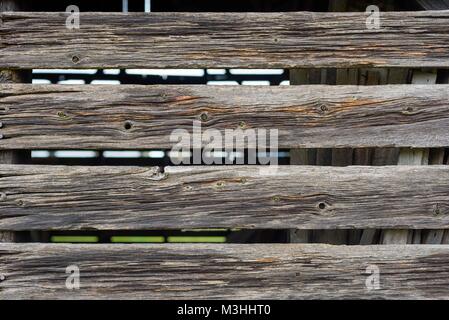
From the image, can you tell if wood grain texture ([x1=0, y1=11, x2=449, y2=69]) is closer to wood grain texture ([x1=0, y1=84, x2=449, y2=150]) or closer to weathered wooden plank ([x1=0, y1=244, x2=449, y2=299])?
wood grain texture ([x1=0, y1=84, x2=449, y2=150])

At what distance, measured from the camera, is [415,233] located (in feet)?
8.09

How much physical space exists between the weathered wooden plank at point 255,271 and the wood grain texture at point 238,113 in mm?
452

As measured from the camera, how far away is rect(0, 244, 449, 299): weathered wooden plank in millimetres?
2344

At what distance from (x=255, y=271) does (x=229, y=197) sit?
1.10 feet

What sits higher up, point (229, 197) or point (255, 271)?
point (229, 197)

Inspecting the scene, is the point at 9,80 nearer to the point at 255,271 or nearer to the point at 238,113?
the point at 238,113

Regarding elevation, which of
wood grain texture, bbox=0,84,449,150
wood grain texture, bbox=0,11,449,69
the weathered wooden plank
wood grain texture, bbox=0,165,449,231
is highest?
wood grain texture, bbox=0,11,449,69

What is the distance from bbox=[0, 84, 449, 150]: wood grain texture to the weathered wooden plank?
45 centimetres

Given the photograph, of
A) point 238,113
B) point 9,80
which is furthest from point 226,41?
point 9,80

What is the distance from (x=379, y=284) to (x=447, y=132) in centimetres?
70

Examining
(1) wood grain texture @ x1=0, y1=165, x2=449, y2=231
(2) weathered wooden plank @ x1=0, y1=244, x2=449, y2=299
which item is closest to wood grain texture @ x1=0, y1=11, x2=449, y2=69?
(1) wood grain texture @ x1=0, y1=165, x2=449, y2=231

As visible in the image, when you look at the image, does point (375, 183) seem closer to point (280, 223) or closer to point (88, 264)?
point (280, 223)

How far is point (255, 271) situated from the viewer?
235 cm

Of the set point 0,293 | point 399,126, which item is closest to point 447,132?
point 399,126
